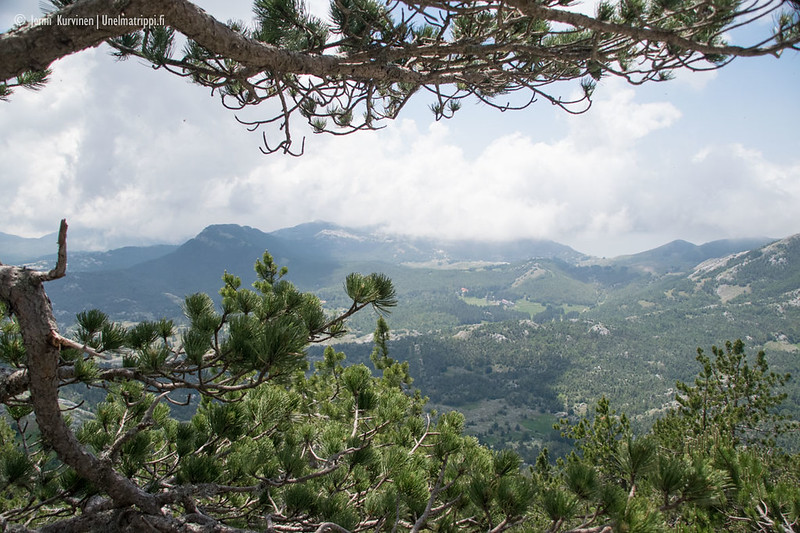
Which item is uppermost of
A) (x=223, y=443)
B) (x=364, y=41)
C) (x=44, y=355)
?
(x=364, y=41)

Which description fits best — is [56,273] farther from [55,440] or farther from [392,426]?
[392,426]

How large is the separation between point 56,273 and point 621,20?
3.69m

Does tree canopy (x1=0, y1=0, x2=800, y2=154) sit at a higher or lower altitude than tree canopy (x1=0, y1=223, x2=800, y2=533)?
higher

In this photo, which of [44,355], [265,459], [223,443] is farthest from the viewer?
[223,443]

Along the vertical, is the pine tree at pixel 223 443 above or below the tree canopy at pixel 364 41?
below

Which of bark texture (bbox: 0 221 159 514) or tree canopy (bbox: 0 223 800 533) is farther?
tree canopy (bbox: 0 223 800 533)

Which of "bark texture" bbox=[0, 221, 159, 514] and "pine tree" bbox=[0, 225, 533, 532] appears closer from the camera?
"bark texture" bbox=[0, 221, 159, 514]

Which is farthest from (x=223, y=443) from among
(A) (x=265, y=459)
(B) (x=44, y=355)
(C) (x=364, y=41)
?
(C) (x=364, y=41)

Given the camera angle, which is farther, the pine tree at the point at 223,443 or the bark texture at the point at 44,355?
the pine tree at the point at 223,443

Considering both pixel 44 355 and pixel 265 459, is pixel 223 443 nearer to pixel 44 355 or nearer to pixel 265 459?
pixel 265 459

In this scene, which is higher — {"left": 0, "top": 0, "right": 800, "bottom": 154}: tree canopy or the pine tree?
{"left": 0, "top": 0, "right": 800, "bottom": 154}: tree canopy

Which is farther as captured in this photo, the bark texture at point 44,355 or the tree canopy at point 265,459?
the tree canopy at point 265,459

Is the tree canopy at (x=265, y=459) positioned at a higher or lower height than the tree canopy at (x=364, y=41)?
lower

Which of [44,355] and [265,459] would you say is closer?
[44,355]
